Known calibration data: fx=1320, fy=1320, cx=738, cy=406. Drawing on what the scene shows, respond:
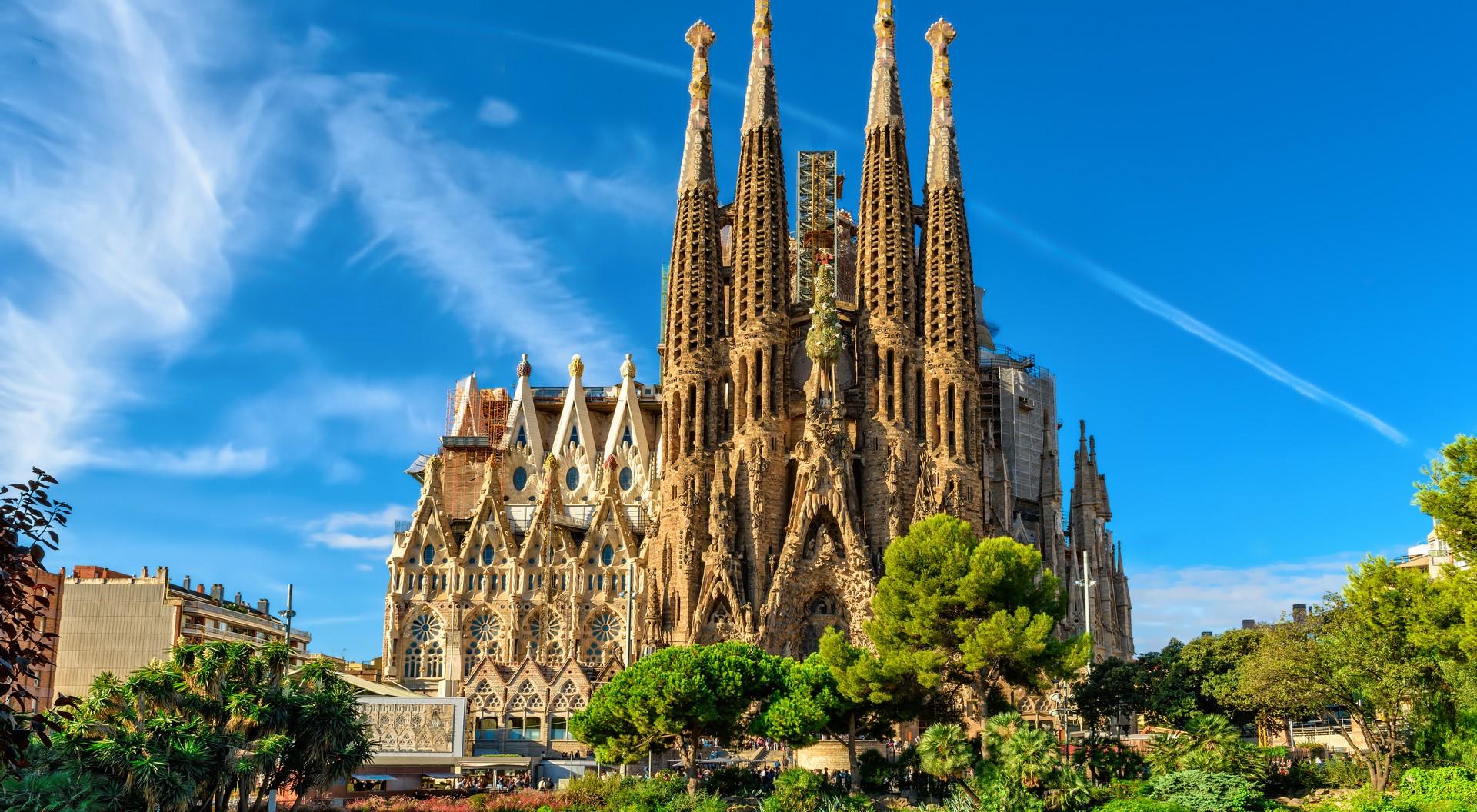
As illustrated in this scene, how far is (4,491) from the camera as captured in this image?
922 centimetres

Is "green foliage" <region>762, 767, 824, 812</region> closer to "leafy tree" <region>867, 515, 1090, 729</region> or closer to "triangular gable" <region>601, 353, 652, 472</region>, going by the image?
"leafy tree" <region>867, 515, 1090, 729</region>

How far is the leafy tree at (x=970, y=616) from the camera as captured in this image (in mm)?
37125

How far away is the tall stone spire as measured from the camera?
57344mm

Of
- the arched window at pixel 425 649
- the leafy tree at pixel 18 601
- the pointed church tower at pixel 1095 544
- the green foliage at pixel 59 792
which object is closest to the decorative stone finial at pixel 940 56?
the pointed church tower at pixel 1095 544

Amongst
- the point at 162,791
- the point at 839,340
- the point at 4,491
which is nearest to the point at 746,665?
the point at 162,791

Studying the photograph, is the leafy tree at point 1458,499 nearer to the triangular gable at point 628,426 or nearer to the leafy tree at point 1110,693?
the leafy tree at point 1110,693

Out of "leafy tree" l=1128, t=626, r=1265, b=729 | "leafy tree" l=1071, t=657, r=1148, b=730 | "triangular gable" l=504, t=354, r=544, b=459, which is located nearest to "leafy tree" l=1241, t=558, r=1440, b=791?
"leafy tree" l=1128, t=626, r=1265, b=729

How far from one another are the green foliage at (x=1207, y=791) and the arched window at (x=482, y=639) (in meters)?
36.4

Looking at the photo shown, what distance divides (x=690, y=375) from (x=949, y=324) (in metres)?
11.9

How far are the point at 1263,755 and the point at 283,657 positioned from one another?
960 inches

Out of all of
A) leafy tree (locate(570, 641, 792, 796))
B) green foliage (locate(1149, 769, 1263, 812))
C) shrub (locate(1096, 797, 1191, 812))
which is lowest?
shrub (locate(1096, 797, 1191, 812))

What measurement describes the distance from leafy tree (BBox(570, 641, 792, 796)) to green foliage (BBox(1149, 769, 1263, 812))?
9.39m

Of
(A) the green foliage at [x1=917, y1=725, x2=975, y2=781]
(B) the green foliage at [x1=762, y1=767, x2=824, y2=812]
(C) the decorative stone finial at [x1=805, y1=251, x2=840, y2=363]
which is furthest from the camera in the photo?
(C) the decorative stone finial at [x1=805, y1=251, x2=840, y2=363]

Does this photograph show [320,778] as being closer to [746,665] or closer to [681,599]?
[746,665]
